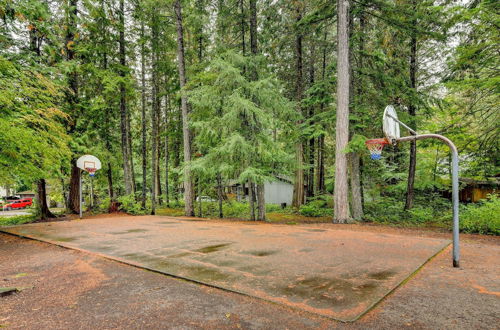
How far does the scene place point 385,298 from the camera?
2969 millimetres

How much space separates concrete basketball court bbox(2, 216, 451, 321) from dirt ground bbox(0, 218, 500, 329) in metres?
0.18

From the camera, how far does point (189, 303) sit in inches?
114

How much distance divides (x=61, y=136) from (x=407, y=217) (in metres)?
13.3

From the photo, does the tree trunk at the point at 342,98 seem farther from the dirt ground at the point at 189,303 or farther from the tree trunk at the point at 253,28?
the dirt ground at the point at 189,303

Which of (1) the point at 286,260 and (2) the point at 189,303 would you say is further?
(1) the point at 286,260

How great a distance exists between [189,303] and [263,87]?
8.50 meters

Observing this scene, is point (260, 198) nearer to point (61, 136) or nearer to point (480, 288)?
point (61, 136)

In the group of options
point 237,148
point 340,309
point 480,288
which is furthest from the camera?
point 237,148

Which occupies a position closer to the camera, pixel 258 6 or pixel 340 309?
pixel 340 309

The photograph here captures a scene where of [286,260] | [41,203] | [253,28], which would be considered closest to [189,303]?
[286,260]

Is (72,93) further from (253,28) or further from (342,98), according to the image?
(342,98)

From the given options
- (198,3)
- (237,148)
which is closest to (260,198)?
(237,148)

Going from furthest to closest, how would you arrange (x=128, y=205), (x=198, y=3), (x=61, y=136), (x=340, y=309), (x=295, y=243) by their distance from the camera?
1. (x=128, y=205)
2. (x=198, y=3)
3. (x=61, y=136)
4. (x=295, y=243)
5. (x=340, y=309)

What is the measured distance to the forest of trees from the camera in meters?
7.30
